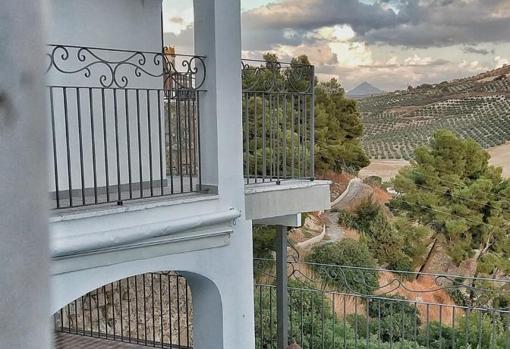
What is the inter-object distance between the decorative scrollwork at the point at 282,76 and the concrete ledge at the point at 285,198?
2.67 feet

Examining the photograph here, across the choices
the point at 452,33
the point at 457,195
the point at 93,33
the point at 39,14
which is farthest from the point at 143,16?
the point at 452,33

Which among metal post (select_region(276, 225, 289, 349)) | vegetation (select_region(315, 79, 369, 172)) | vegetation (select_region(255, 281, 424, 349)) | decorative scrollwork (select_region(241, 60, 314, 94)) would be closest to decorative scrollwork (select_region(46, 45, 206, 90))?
decorative scrollwork (select_region(241, 60, 314, 94))

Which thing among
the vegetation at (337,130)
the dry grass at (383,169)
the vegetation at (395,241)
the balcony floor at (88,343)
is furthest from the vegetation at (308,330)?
the dry grass at (383,169)

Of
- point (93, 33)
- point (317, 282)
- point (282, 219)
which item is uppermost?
point (93, 33)

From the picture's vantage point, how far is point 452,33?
23.7m

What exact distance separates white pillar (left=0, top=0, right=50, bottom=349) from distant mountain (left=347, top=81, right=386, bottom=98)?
21873mm

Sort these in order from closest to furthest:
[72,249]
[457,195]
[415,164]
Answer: [72,249]
[457,195]
[415,164]

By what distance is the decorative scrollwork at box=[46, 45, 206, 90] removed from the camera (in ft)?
12.5

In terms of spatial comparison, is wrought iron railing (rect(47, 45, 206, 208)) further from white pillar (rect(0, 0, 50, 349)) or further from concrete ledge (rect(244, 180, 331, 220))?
white pillar (rect(0, 0, 50, 349))

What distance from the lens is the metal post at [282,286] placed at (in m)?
5.20

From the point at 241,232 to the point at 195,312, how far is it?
732mm

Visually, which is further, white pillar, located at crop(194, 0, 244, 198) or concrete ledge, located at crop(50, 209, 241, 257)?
white pillar, located at crop(194, 0, 244, 198)

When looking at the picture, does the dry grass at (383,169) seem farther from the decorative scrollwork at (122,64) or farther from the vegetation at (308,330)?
the decorative scrollwork at (122,64)

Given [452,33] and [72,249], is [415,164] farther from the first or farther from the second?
[72,249]
